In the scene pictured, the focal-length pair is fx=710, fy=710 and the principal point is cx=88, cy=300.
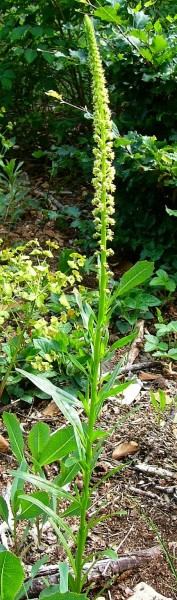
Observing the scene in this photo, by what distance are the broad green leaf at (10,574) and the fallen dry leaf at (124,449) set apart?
3.60 feet

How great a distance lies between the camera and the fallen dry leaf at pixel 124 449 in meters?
2.65

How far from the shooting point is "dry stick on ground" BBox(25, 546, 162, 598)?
2.03 m

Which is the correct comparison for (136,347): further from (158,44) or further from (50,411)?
(158,44)

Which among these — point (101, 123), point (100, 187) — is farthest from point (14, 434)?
point (101, 123)

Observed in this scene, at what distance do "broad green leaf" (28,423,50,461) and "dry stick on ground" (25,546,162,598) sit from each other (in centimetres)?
33

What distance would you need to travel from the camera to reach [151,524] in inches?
89.0

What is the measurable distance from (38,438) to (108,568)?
455 mm

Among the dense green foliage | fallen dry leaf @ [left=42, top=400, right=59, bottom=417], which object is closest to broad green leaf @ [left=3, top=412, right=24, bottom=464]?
fallen dry leaf @ [left=42, top=400, right=59, bottom=417]

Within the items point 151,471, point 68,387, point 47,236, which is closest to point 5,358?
point 68,387

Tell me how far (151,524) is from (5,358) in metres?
1.00

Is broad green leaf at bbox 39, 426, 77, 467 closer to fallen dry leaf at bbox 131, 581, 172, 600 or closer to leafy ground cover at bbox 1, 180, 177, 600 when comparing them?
leafy ground cover at bbox 1, 180, 177, 600

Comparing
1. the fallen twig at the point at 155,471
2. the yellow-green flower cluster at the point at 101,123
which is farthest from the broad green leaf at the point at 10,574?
the fallen twig at the point at 155,471

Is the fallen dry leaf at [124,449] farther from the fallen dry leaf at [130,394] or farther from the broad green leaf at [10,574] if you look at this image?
the broad green leaf at [10,574]

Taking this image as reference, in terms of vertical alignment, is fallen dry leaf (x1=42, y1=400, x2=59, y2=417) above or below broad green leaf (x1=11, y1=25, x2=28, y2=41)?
below
